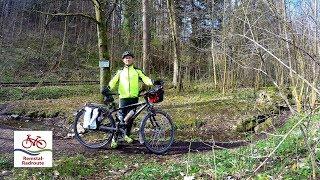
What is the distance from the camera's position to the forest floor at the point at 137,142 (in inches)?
258

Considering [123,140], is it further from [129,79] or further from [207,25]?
[207,25]

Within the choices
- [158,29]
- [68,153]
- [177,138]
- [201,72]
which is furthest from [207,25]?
[68,153]

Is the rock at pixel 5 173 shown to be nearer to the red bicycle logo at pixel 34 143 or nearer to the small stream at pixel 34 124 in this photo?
the red bicycle logo at pixel 34 143

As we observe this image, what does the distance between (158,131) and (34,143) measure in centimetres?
311

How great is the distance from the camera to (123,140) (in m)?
8.61

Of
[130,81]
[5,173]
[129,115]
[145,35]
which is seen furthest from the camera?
[145,35]

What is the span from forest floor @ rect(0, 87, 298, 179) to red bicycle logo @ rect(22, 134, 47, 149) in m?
0.73

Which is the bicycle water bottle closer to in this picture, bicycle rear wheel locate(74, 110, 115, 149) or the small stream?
bicycle rear wheel locate(74, 110, 115, 149)

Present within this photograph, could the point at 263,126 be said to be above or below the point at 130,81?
below

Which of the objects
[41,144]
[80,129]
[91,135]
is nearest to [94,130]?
[80,129]

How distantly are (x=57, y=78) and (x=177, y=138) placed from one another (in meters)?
20.7

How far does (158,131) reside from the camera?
821cm

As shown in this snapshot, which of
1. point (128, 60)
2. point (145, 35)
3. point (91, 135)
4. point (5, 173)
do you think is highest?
point (145, 35)

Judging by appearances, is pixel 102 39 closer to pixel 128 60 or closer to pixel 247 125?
pixel 128 60
